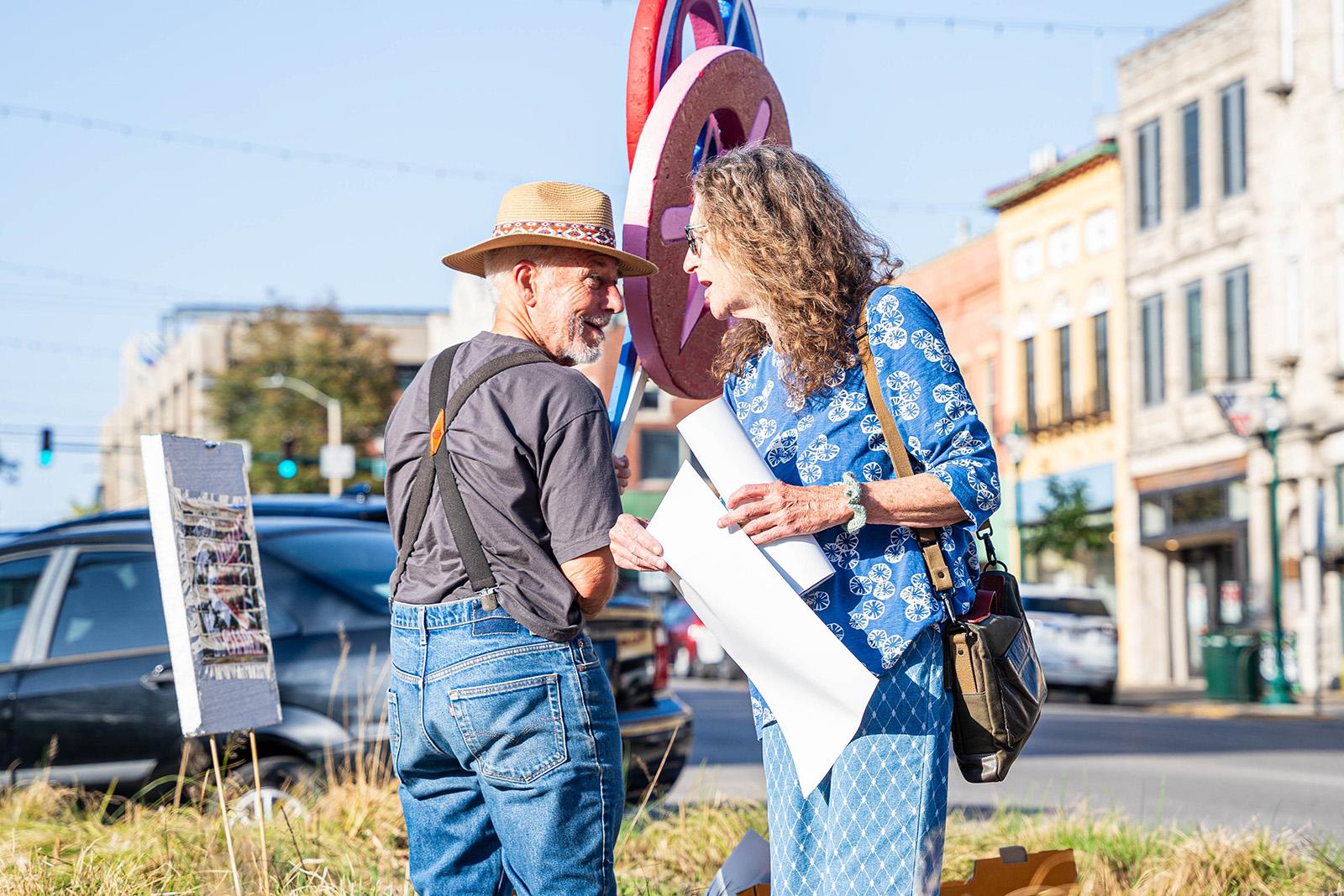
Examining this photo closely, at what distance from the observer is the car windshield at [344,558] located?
717 cm

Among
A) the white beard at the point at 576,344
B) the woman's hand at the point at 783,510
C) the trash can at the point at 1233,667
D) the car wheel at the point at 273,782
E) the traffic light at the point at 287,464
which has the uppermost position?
the traffic light at the point at 287,464

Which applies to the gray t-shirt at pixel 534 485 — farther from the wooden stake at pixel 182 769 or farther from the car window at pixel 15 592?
the car window at pixel 15 592

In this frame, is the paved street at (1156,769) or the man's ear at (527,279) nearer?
the man's ear at (527,279)

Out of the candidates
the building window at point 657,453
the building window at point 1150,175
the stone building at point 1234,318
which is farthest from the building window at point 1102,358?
the building window at point 657,453

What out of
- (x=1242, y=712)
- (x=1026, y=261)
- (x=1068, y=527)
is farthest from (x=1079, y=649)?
(x=1026, y=261)

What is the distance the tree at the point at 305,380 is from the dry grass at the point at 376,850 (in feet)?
160

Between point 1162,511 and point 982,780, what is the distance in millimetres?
31034

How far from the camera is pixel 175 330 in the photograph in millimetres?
80625

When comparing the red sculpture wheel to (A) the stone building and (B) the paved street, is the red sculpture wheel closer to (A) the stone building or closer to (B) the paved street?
(B) the paved street

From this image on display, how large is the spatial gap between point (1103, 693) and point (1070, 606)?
4.23 feet

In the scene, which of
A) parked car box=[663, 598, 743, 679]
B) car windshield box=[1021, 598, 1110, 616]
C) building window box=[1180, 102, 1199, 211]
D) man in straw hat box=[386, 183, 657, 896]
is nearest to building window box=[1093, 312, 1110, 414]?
building window box=[1180, 102, 1199, 211]

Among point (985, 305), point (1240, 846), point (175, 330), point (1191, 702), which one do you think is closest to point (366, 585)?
point (1240, 846)

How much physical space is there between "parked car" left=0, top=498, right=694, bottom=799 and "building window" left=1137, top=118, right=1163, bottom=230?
88.4 ft

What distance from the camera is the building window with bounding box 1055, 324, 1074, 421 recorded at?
3634 centimetres
